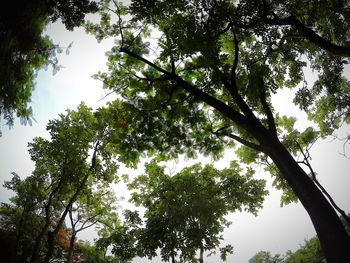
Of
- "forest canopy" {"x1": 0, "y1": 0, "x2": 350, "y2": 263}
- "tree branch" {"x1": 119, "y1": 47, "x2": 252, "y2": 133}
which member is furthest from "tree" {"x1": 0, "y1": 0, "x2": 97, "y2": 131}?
"tree branch" {"x1": 119, "y1": 47, "x2": 252, "y2": 133}

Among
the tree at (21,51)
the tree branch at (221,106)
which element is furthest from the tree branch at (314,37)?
the tree at (21,51)

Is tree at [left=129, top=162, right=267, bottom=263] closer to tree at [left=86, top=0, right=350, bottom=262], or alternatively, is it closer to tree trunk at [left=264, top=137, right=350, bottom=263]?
tree at [left=86, top=0, right=350, bottom=262]

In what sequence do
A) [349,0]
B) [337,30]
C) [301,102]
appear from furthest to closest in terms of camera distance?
[301,102] < [337,30] < [349,0]

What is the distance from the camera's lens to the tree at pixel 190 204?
12.8m

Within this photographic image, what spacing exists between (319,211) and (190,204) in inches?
328

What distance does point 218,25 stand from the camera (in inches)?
311

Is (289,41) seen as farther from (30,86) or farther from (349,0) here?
(30,86)

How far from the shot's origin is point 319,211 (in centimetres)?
530

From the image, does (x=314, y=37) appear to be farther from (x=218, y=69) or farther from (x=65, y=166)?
(x=65, y=166)

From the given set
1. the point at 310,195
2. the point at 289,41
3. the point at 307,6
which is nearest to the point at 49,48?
the point at 310,195

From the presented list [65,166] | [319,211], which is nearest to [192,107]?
[319,211]

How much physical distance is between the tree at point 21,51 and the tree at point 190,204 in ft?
29.0

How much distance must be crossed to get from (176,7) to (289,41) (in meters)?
4.79

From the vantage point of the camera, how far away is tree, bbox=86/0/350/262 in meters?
7.32
